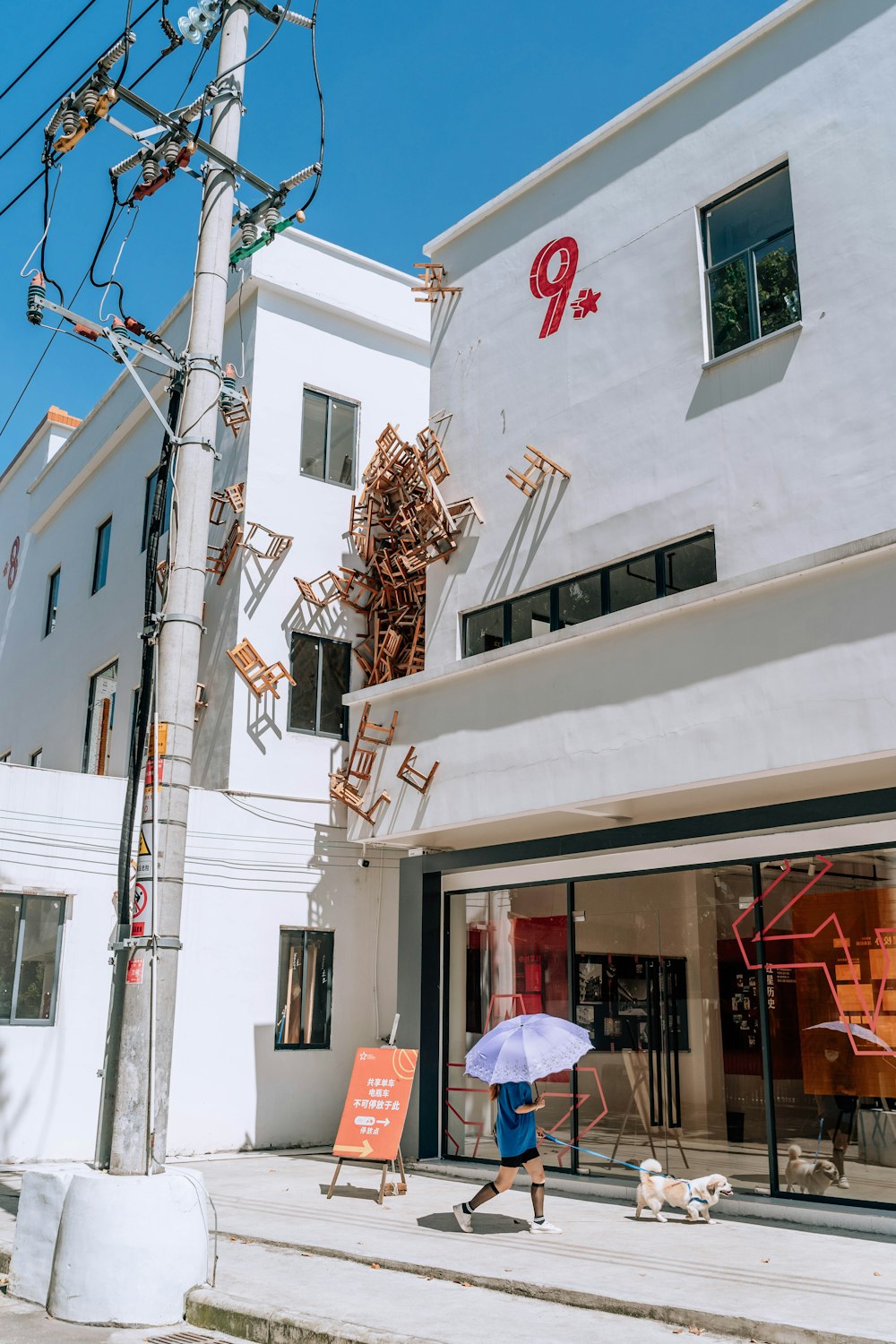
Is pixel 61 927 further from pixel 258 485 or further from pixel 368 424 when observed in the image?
pixel 368 424

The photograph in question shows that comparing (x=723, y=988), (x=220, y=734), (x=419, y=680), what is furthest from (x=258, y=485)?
(x=723, y=988)

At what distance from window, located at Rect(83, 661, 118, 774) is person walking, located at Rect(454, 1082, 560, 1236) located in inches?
523

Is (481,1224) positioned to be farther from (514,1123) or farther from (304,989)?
(304,989)

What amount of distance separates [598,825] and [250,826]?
554cm

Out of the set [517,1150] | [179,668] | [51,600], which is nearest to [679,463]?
[179,668]

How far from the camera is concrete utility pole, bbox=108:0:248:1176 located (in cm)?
811

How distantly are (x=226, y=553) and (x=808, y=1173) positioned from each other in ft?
37.6

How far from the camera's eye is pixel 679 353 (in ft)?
42.4

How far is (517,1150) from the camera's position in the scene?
10219mm

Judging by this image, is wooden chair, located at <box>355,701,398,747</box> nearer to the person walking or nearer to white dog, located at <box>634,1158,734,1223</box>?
the person walking

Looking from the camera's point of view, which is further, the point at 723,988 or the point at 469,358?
the point at 469,358

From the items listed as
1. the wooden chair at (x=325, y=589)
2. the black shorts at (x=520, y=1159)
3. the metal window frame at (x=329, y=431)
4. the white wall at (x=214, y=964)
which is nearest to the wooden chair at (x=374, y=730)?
the white wall at (x=214, y=964)

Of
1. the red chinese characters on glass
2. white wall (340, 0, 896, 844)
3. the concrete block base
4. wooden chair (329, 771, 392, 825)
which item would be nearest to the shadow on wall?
white wall (340, 0, 896, 844)

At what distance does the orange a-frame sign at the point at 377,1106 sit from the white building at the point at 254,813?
3562mm
